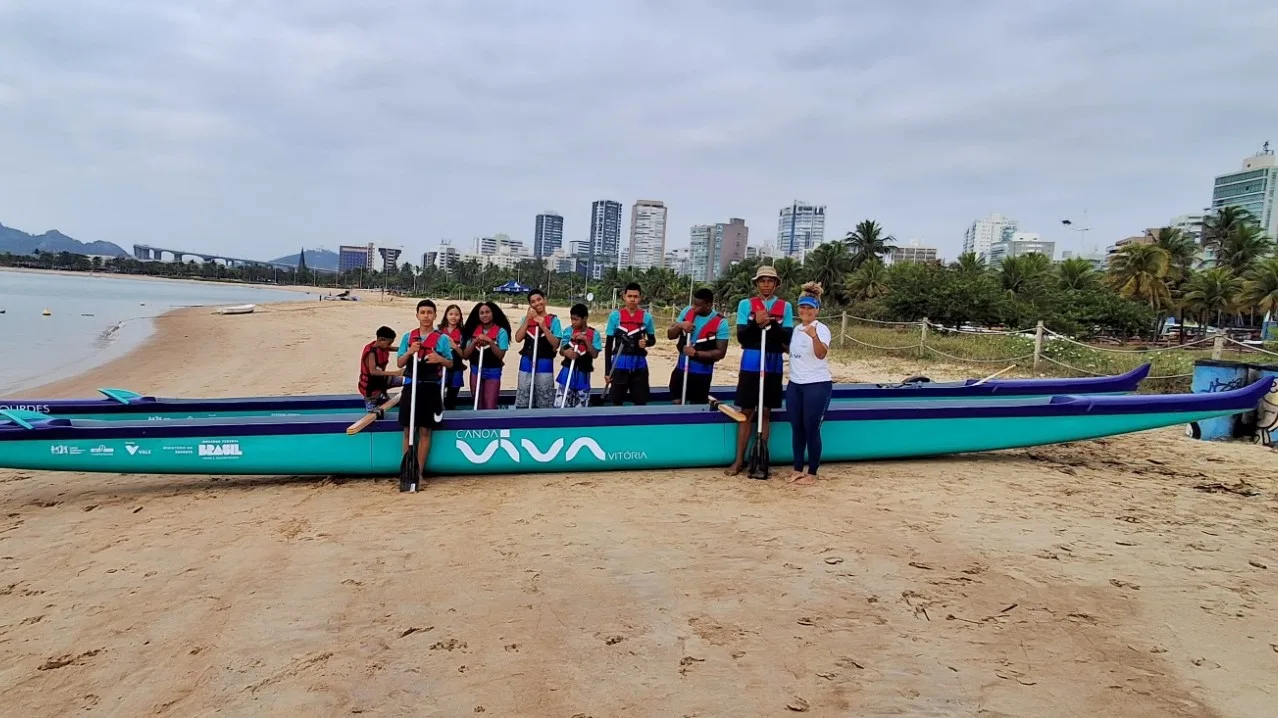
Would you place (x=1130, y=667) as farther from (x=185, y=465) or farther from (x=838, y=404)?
(x=185, y=465)

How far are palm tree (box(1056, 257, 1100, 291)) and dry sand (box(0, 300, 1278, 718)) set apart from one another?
32.7m


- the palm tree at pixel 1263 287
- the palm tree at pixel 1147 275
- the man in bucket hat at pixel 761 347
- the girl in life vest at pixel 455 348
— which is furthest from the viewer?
the palm tree at pixel 1147 275

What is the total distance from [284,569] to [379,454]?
154cm

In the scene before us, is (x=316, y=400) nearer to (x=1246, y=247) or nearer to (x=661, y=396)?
(x=661, y=396)

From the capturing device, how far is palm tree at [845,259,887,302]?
33.9 m

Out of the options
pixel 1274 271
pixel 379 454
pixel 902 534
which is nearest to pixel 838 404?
pixel 902 534

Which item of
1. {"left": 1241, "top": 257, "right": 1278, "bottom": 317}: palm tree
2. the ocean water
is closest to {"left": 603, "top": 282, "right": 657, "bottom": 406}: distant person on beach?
the ocean water

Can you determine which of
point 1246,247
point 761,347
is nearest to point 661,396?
point 761,347

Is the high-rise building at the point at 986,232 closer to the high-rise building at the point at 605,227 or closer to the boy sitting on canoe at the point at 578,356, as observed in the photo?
the high-rise building at the point at 605,227

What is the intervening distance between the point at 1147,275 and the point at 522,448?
37.4 meters

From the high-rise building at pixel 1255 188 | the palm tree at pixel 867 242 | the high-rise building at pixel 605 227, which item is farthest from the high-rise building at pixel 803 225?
the palm tree at pixel 867 242

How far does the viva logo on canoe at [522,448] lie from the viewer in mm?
4715

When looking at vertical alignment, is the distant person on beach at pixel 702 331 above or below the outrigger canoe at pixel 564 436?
above

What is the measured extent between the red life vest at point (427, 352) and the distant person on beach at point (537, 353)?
948mm
